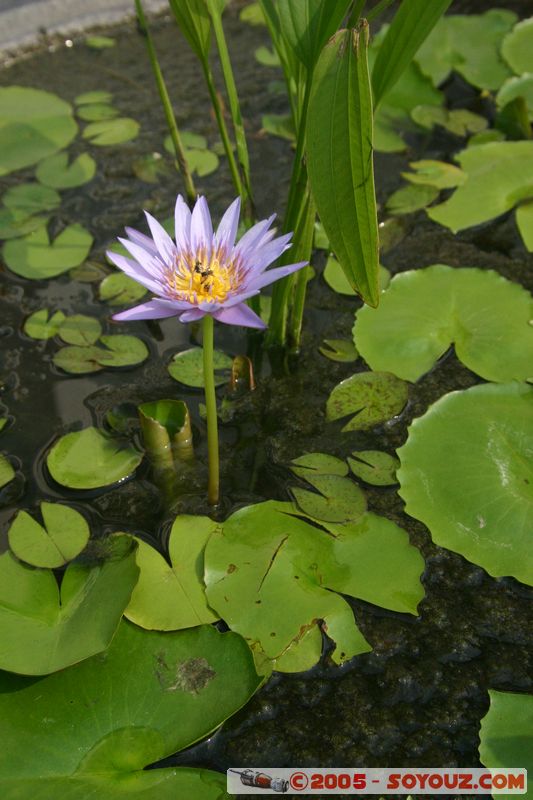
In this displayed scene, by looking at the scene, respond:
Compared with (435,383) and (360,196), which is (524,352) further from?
(360,196)

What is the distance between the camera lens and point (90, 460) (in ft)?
4.73

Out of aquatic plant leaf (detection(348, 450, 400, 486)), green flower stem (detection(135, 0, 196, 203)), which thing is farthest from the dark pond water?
green flower stem (detection(135, 0, 196, 203))

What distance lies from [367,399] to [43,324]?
2.40 feet

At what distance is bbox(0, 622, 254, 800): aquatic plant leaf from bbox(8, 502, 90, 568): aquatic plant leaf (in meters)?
0.19

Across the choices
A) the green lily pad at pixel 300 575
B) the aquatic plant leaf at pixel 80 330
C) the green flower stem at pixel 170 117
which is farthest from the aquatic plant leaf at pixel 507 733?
the green flower stem at pixel 170 117

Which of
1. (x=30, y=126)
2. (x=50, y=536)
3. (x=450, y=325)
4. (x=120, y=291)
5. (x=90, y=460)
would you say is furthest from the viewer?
(x=30, y=126)

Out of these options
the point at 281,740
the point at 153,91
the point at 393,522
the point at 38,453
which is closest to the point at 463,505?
the point at 393,522

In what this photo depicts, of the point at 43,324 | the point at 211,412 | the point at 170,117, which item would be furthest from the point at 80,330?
the point at 211,412

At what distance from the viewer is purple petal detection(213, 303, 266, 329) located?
1.03 meters

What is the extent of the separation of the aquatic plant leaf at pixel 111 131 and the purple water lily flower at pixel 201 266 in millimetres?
1070

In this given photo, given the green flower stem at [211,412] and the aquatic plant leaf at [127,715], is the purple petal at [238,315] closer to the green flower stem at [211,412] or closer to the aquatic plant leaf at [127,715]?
the green flower stem at [211,412]

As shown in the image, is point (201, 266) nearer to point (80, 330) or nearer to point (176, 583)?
point (176, 583)

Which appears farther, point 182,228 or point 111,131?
point 111,131

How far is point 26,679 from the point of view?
1.11 meters
